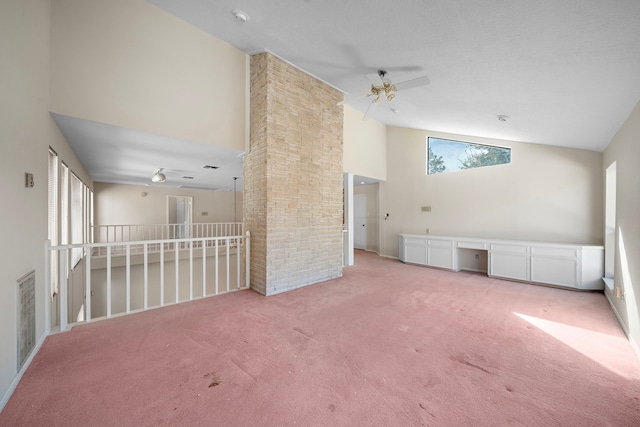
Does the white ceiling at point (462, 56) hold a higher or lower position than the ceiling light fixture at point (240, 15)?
lower

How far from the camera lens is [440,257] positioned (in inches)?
222

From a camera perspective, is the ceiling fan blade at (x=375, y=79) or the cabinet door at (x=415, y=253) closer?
the ceiling fan blade at (x=375, y=79)

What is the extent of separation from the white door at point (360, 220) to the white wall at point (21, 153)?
23.9 feet

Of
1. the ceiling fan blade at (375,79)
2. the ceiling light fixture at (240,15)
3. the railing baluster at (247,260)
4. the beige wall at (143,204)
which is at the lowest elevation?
the railing baluster at (247,260)

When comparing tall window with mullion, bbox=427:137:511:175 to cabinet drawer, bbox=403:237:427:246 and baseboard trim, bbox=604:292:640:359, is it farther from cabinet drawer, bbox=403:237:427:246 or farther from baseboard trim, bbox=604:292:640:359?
baseboard trim, bbox=604:292:640:359

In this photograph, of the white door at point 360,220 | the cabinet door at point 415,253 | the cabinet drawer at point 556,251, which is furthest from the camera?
the white door at point 360,220

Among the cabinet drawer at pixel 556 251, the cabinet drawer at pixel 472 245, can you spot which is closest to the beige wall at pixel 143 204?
the cabinet drawer at pixel 472 245

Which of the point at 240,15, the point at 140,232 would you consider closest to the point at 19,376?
the point at 240,15

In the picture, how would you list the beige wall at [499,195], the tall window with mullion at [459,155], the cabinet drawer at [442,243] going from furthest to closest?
the cabinet drawer at [442,243] → the tall window with mullion at [459,155] → the beige wall at [499,195]

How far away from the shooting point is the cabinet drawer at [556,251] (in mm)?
4080

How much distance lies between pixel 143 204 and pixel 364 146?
784cm

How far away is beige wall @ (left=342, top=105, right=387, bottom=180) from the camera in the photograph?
238 inches

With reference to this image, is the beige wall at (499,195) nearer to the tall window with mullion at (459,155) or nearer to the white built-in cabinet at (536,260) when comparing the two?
the tall window with mullion at (459,155)

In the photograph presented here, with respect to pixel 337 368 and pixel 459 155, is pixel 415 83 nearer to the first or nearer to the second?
pixel 337 368
